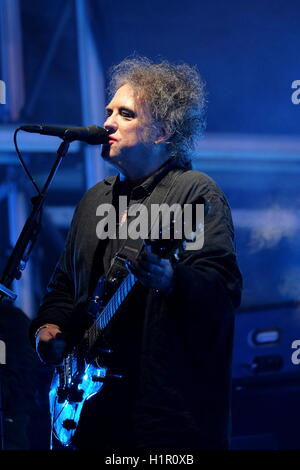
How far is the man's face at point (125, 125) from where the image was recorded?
93.0 inches

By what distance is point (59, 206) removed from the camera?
4.01 meters

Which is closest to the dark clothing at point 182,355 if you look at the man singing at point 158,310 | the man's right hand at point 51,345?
the man singing at point 158,310

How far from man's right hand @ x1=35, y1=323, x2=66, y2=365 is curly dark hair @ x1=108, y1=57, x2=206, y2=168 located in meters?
0.74

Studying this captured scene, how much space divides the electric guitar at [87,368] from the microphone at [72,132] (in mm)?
507

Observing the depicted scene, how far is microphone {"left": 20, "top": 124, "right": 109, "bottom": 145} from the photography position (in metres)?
2.32

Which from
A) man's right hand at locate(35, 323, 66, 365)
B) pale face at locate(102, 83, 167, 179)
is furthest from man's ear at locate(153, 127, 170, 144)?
man's right hand at locate(35, 323, 66, 365)

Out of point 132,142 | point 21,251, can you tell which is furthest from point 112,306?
point 132,142

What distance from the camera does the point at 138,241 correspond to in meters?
2.18

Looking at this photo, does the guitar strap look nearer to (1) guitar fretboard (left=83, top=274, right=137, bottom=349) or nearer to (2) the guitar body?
(1) guitar fretboard (left=83, top=274, right=137, bottom=349)

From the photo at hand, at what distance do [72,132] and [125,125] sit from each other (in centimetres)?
19

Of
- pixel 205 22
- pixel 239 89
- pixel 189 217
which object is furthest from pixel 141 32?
pixel 189 217

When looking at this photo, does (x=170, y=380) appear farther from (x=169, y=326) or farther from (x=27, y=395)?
(x=27, y=395)

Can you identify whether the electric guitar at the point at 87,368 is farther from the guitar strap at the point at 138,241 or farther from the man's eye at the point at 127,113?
the man's eye at the point at 127,113

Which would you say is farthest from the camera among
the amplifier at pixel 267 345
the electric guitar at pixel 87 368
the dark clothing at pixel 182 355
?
the amplifier at pixel 267 345
